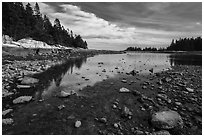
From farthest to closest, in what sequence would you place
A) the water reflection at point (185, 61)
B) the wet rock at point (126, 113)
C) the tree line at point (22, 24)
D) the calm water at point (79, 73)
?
1. the tree line at point (22, 24)
2. the water reflection at point (185, 61)
3. the calm water at point (79, 73)
4. the wet rock at point (126, 113)

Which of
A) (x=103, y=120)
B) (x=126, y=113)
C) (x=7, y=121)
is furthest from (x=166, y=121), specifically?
(x=7, y=121)

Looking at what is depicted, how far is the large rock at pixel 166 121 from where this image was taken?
553 centimetres

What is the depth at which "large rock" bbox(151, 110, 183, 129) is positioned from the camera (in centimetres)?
553

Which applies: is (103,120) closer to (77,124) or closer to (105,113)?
(105,113)

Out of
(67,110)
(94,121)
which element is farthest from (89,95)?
(94,121)

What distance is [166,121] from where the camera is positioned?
565 centimetres

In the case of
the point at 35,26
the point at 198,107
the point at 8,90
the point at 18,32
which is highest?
the point at 35,26

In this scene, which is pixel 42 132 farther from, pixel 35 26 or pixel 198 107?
pixel 35 26

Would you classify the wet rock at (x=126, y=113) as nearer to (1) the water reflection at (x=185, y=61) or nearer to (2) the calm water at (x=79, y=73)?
(2) the calm water at (x=79, y=73)

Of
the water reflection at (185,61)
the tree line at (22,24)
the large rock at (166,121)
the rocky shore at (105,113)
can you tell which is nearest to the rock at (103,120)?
the rocky shore at (105,113)

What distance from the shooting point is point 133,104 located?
7719 mm

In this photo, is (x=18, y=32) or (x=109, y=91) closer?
(x=109, y=91)

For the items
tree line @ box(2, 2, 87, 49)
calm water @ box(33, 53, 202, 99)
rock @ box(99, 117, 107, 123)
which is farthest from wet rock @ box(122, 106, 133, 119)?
tree line @ box(2, 2, 87, 49)

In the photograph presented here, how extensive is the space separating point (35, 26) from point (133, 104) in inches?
2750
